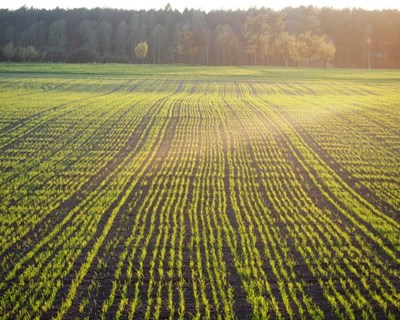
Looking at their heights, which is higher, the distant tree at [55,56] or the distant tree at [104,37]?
the distant tree at [104,37]

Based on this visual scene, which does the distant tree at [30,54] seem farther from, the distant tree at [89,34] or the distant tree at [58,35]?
the distant tree at [58,35]

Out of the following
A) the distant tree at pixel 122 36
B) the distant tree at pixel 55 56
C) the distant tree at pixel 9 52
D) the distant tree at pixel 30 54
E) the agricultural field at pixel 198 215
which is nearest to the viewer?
the agricultural field at pixel 198 215

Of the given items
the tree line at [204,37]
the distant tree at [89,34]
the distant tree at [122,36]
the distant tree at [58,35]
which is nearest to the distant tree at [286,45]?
the tree line at [204,37]

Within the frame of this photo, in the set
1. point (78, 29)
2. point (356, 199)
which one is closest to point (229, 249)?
point (356, 199)

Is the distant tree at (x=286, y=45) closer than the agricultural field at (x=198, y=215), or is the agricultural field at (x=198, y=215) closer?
the agricultural field at (x=198, y=215)

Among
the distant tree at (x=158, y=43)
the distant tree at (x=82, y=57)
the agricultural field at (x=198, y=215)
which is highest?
the distant tree at (x=158, y=43)

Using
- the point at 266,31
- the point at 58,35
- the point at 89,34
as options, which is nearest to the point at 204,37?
the point at 266,31

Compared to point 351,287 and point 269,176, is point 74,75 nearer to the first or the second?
point 269,176

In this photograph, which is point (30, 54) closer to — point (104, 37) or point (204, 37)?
point (104, 37)

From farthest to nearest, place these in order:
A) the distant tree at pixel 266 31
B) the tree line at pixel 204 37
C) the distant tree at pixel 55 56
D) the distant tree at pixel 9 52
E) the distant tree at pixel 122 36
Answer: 1. the distant tree at pixel 122 36
2. the distant tree at pixel 55 56
3. the tree line at pixel 204 37
4. the distant tree at pixel 266 31
5. the distant tree at pixel 9 52
